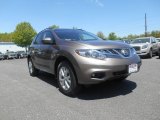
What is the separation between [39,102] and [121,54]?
202 centimetres

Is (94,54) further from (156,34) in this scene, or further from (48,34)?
(156,34)

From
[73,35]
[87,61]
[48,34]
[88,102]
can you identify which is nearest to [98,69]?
[87,61]

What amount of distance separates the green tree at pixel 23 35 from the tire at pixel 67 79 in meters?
56.7

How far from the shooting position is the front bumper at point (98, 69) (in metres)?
5.01

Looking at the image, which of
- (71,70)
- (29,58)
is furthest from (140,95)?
(29,58)

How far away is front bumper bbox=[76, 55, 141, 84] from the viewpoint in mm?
5012

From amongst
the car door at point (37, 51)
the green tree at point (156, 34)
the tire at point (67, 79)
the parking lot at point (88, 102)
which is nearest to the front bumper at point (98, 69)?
the tire at point (67, 79)

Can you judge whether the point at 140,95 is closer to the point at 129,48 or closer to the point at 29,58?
the point at 129,48

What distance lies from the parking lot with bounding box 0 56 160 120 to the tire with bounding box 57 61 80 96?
0.48ft

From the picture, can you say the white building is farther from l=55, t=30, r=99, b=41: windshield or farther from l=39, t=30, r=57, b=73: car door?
l=55, t=30, r=99, b=41: windshield

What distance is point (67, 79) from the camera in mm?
5676

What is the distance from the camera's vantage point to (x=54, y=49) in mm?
6195

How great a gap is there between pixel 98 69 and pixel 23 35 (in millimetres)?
57860

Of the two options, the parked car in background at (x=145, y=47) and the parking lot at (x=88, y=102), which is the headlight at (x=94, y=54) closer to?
the parking lot at (x=88, y=102)
